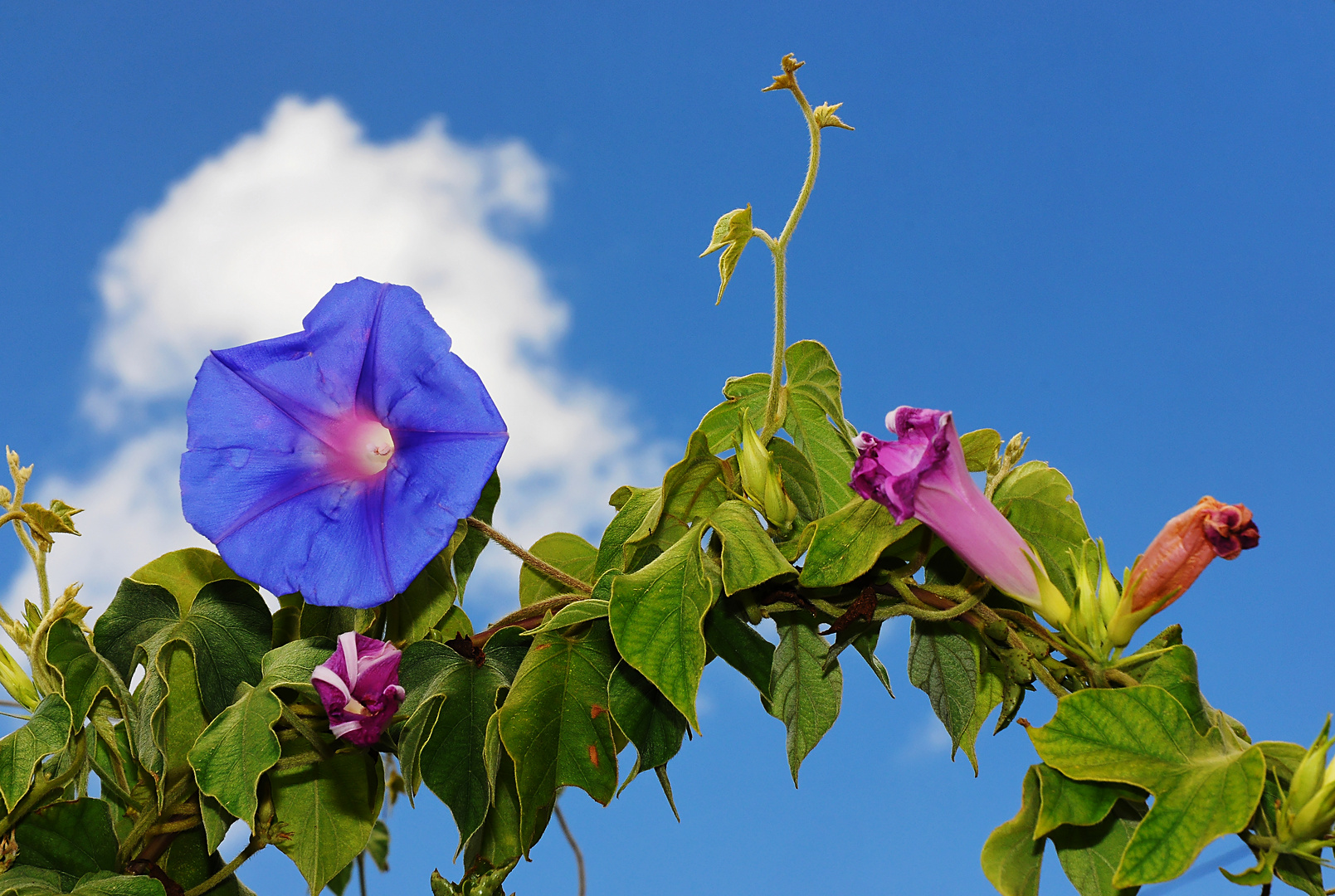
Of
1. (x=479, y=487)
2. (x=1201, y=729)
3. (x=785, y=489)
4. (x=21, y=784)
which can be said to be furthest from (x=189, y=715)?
(x=1201, y=729)

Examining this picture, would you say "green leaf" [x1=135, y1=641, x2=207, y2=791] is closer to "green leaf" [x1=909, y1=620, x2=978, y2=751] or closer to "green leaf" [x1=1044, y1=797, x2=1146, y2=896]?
"green leaf" [x1=909, y1=620, x2=978, y2=751]

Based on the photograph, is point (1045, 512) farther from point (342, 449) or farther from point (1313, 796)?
point (342, 449)

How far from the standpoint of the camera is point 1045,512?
45.9 inches

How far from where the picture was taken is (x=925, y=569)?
3.75ft

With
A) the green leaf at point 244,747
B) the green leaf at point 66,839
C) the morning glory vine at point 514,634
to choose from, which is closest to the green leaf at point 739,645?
the morning glory vine at point 514,634

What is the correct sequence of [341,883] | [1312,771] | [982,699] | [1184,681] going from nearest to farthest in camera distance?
[1312,771] → [1184,681] → [982,699] → [341,883]

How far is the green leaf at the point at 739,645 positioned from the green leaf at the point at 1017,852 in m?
0.29

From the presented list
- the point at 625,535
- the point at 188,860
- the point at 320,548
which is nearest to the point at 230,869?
the point at 188,860

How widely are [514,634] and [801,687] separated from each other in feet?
1.14

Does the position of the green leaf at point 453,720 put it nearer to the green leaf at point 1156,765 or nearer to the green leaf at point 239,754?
the green leaf at point 239,754

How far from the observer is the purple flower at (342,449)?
1069mm

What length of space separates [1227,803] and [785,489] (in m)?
0.54

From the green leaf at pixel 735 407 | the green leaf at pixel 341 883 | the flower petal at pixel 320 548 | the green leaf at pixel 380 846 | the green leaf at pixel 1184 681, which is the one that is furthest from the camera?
the green leaf at pixel 380 846

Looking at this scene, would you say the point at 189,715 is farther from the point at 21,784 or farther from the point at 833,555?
the point at 833,555
